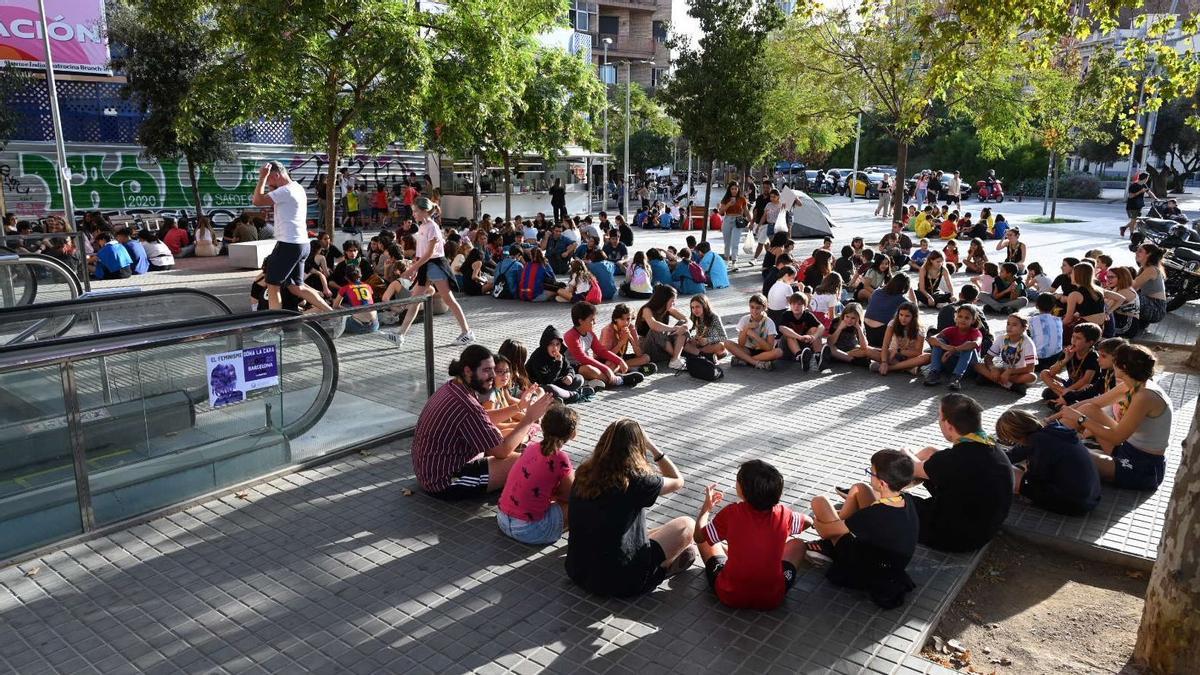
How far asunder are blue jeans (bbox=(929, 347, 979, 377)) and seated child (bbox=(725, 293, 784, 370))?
5.51 ft

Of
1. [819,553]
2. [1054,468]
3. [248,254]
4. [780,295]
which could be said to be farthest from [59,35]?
[1054,468]

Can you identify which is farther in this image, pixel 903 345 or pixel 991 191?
pixel 991 191

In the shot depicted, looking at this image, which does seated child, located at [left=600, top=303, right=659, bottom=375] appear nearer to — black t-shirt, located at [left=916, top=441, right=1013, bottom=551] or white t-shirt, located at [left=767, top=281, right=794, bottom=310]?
white t-shirt, located at [left=767, top=281, right=794, bottom=310]

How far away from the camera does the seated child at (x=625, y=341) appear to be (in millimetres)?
9195

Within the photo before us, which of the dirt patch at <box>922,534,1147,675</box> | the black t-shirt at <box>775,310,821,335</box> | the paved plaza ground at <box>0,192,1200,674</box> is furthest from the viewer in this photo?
the black t-shirt at <box>775,310,821,335</box>

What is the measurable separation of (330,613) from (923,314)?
11048 mm

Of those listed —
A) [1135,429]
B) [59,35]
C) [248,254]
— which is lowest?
[1135,429]

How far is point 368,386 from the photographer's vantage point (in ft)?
22.6

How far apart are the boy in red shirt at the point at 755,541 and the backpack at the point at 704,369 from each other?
15.8ft

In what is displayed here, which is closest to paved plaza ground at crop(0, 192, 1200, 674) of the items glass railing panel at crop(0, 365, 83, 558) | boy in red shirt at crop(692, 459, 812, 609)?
boy in red shirt at crop(692, 459, 812, 609)

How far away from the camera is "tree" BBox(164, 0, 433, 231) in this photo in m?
13.0

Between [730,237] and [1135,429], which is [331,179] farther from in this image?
[1135,429]

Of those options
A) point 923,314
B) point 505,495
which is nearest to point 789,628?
point 505,495

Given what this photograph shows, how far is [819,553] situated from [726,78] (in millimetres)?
15772
